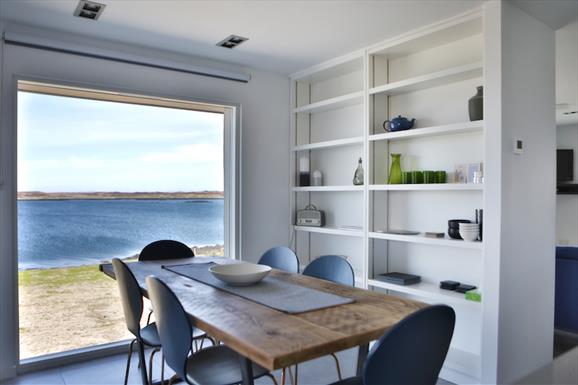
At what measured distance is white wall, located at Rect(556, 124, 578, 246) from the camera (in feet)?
24.8

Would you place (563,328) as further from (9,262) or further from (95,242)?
(9,262)

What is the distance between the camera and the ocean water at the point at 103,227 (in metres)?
3.07

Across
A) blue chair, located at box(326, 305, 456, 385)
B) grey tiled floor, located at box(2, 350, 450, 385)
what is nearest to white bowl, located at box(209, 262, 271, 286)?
blue chair, located at box(326, 305, 456, 385)

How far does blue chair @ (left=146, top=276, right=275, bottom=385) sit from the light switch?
6.53 feet

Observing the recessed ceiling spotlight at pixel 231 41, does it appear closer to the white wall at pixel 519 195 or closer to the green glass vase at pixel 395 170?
the green glass vase at pixel 395 170

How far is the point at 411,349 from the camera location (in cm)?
128

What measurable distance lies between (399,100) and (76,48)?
2.54 m

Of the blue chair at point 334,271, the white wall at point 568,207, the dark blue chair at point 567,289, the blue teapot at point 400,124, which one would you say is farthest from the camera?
the white wall at point 568,207

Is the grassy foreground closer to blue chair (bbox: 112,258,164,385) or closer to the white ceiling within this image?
blue chair (bbox: 112,258,164,385)

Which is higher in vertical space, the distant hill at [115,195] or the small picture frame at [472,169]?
the small picture frame at [472,169]

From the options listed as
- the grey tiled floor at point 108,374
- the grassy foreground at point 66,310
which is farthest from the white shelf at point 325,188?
the grassy foreground at point 66,310

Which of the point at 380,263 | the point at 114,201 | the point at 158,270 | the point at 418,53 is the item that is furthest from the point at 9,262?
the point at 418,53

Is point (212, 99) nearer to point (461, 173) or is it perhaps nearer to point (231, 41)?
point (231, 41)

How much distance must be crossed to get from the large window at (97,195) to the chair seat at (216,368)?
175 cm
